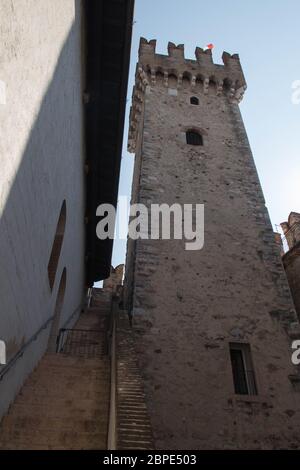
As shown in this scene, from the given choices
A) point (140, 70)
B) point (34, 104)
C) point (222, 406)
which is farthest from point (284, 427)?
point (140, 70)

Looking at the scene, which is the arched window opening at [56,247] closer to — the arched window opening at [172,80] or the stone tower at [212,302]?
the stone tower at [212,302]

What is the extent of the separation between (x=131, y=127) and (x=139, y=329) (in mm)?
12399

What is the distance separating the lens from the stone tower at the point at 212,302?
7.22m

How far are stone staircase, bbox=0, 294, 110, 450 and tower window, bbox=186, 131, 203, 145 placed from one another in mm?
9030

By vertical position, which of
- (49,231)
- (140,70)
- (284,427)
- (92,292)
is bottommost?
(284,427)

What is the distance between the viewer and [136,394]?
4.21 meters

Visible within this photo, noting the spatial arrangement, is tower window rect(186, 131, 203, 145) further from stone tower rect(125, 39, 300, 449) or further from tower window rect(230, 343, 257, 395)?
tower window rect(230, 343, 257, 395)

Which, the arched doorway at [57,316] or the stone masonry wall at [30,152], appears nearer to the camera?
the stone masonry wall at [30,152]

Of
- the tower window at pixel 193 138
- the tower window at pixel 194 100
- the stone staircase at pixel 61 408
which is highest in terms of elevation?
the tower window at pixel 194 100

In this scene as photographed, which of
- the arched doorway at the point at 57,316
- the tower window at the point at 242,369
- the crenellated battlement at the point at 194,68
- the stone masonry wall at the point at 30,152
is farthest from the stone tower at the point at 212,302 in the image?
the stone masonry wall at the point at 30,152

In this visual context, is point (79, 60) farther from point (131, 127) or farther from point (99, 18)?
point (131, 127)

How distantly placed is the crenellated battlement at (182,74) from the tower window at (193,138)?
2.95 metres

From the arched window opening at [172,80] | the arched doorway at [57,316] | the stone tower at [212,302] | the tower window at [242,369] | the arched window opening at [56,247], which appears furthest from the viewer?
the arched window opening at [172,80]

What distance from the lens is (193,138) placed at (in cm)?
1349
